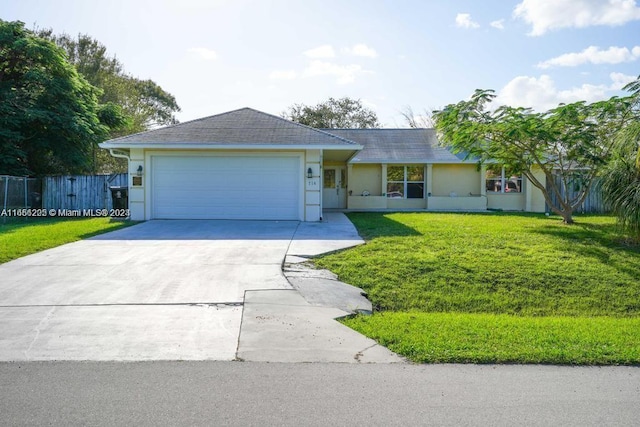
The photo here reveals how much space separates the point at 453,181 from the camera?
2183 centimetres

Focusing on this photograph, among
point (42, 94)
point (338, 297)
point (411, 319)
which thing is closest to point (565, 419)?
point (411, 319)

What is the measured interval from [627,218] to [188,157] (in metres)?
12.2

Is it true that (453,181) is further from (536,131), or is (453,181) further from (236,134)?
(236,134)

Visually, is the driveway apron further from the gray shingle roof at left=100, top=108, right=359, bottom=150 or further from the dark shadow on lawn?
the gray shingle roof at left=100, top=108, right=359, bottom=150

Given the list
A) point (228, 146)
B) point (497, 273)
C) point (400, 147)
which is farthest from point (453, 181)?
point (497, 273)

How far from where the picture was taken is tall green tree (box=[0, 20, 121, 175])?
66.5ft

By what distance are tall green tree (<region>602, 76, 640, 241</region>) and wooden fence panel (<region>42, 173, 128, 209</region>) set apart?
17.7 meters

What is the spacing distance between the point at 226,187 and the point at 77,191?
9002mm

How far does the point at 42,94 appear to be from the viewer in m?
21.3

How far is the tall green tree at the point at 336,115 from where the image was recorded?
131 feet

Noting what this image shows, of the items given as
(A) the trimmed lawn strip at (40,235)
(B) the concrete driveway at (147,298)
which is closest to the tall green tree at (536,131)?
(B) the concrete driveway at (147,298)

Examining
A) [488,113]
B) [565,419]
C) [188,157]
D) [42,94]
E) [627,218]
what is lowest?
[565,419]

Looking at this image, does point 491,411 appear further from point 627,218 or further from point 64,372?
point 627,218

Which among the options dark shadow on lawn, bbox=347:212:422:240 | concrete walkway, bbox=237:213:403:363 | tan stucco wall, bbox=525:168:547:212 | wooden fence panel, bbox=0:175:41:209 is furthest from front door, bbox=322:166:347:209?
concrete walkway, bbox=237:213:403:363
